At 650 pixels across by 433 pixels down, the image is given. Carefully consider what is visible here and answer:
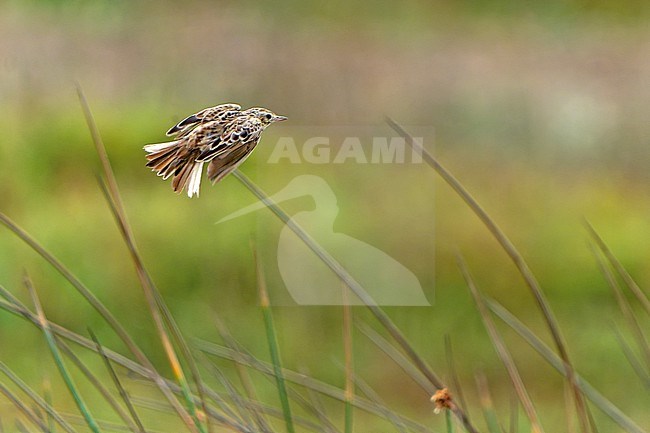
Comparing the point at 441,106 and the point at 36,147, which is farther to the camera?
the point at 441,106

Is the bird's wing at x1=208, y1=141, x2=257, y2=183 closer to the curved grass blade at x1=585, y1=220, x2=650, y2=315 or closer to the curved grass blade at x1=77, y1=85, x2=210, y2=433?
the curved grass blade at x1=77, y1=85, x2=210, y2=433

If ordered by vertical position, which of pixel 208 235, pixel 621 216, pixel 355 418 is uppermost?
pixel 621 216

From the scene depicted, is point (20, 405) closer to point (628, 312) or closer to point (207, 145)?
point (207, 145)

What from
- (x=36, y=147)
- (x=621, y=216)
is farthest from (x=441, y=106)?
(x=36, y=147)

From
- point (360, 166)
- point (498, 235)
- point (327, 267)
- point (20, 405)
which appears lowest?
point (20, 405)

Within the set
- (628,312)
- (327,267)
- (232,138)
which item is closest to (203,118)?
(232,138)

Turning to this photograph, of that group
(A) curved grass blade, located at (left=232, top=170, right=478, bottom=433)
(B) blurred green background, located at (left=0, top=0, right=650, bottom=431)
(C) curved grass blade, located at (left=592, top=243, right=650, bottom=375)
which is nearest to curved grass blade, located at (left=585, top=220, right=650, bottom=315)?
(C) curved grass blade, located at (left=592, top=243, right=650, bottom=375)

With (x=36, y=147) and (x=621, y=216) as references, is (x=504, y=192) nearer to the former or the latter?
(x=621, y=216)
